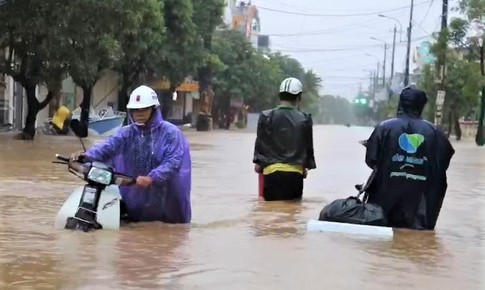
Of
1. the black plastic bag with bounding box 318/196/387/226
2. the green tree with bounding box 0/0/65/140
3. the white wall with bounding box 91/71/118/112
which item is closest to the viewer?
the black plastic bag with bounding box 318/196/387/226

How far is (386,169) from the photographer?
29.4 feet

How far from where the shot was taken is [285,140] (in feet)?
35.0

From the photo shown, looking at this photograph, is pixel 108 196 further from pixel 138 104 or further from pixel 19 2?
pixel 19 2

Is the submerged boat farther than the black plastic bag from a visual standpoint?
Yes

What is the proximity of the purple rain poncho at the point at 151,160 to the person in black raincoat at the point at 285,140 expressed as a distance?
225cm

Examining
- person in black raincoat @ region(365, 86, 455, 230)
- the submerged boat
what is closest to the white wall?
the submerged boat

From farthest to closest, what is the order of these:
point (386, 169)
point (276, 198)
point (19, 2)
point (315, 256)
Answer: point (19, 2)
point (276, 198)
point (386, 169)
point (315, 256)

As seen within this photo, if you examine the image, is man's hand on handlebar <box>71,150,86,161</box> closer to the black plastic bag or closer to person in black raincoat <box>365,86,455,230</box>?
the black plastic bag

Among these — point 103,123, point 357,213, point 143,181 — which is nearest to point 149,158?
point 143,181

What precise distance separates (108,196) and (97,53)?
20067mm

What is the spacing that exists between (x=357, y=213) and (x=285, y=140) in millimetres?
2147

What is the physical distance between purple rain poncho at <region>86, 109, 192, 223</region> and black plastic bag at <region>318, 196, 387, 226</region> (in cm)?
141


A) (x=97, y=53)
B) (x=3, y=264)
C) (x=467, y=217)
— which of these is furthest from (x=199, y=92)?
(x=3, y=264)

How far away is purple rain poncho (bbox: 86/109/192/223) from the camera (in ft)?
27.3
